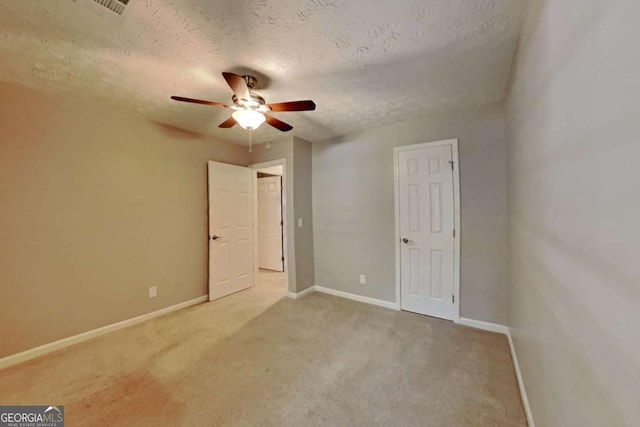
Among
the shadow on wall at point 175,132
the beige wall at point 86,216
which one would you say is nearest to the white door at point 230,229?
the beige wall at point 86,216

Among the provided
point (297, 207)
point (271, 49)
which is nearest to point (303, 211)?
point (297, 207)

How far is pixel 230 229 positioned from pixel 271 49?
9.02ft

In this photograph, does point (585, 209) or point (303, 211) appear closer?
point (585, 209)

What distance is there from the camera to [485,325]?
2623mm

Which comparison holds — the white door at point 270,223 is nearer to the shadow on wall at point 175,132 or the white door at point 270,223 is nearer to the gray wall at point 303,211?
the gray wall at point 303,211

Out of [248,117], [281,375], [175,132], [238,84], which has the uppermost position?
[175,132]

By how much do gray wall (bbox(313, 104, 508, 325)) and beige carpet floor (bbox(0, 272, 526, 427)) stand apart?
1.64 feet

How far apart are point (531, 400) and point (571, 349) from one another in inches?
38.2

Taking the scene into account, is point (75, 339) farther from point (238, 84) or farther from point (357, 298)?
point (357, 298)

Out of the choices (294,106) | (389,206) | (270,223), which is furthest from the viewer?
(270,223)

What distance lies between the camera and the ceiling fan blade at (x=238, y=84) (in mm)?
1641

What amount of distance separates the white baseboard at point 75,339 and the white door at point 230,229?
2.00 ft

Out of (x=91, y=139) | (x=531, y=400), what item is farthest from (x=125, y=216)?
(x=531, y=400)

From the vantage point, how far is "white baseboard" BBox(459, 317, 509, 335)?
8.33ft
